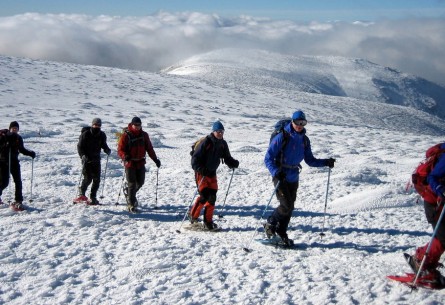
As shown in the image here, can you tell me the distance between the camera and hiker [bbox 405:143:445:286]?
4824 mm

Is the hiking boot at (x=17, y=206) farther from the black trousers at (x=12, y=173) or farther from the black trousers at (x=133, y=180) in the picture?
the black trousers at (x=133, y=180)

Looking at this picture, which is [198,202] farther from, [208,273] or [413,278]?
[413,278]

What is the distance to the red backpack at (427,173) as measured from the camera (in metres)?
4.98

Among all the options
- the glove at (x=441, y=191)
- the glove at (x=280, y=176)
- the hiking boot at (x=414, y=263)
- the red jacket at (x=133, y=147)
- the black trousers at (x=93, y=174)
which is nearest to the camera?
the glove at (x=441, y=191)

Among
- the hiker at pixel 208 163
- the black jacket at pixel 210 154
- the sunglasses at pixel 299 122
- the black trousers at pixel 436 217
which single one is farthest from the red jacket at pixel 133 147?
the black trousers at pixel 436 217

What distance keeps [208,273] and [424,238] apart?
3918 millimetres

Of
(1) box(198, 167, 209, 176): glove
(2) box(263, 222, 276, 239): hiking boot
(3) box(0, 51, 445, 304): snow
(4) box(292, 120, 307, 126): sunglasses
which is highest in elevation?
(4) box(292, 120, 307, 126): sunglasses

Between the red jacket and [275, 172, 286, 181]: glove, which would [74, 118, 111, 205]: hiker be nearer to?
the red jacket

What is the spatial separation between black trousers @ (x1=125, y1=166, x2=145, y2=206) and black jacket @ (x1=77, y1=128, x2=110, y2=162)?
1.08 metres

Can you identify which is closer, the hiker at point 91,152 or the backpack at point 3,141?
the backpack at point 3,141

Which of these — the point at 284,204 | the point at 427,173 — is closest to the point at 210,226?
the point at 284,204

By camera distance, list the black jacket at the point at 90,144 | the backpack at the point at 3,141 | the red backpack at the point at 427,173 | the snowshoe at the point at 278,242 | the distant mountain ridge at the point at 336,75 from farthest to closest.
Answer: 1. the distant mountain ridge at the point at 336,75
2. the black jacket at the point at 90,144
3. the backpack at the point at 3,141
4. the snowshoe at the point at 278,242
5. the red backpack at the point at 427,173

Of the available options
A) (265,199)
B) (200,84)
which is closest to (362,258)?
(265,199)

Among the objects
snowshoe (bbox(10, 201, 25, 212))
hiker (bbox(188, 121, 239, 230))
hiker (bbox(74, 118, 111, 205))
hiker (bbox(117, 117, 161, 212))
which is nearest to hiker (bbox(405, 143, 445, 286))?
hiker (bbox(188, 121, 239, 230))
